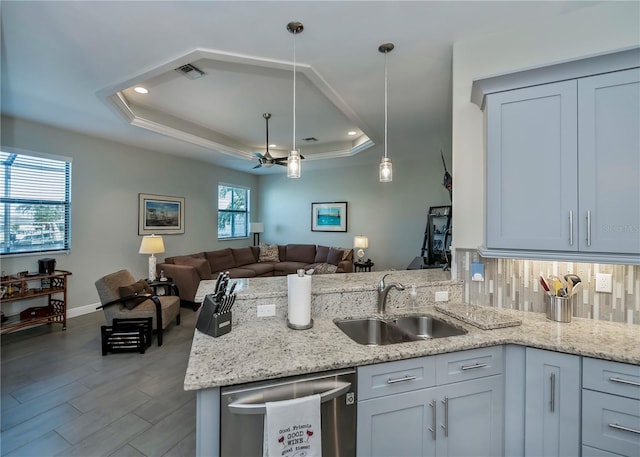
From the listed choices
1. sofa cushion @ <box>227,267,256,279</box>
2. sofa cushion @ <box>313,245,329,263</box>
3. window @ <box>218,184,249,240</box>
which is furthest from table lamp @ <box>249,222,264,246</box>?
sofa cushion @ <box>313,245,329,263</box>

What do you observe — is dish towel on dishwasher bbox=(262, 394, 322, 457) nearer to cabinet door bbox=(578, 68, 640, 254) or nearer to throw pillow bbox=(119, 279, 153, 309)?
cabinet door bbox=(578, 68, 640, 254)

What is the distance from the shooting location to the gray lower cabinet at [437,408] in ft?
4.39

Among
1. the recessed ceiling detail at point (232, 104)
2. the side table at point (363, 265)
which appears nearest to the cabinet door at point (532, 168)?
the recessed ceiling detail at point (232, 104)

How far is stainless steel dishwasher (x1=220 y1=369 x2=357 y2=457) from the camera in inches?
44.8

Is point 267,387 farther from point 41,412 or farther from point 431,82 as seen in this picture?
point 431,82

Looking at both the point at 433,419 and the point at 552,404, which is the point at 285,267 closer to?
the point at 433,419

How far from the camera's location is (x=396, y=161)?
20.6 feet

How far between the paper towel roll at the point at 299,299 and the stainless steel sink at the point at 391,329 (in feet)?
0.96

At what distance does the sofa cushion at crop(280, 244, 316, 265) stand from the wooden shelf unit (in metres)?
4.20

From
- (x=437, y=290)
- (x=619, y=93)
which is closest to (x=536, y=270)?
(x=437, y=290)

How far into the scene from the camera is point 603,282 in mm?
1777

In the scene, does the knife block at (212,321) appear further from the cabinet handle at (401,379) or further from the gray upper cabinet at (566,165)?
the gray upper cabinet at (566,165)

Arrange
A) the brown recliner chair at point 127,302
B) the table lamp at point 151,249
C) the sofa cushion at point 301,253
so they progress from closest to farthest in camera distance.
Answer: the brown recliner chair at point 127,302, the table lamp at point 151,249, the sofa cushion at point 301,253

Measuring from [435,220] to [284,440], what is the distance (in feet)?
16.6
